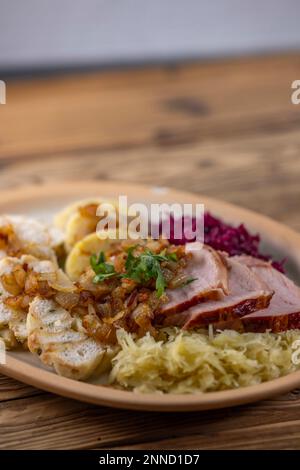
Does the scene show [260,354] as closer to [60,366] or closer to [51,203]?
[60,366]

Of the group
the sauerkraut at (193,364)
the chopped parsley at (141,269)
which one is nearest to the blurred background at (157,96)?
the chopped parsley at (141,269)

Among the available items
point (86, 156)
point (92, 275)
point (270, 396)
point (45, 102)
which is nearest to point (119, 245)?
point (92, 275)

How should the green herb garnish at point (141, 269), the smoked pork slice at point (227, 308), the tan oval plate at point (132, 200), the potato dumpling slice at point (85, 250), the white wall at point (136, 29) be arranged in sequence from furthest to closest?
the white wall at point (136, 29), the potato dumpling slice at point (85, 250), the green herb garnish at point (141, 269), the smoked pork slice at point (227, 308), the tan oval plate at point (132, 200)

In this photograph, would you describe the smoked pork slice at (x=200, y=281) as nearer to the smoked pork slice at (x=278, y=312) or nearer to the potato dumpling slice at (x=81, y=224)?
the smoked pork slice at (x=278, y=312)

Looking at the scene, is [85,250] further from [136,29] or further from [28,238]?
[136,29]

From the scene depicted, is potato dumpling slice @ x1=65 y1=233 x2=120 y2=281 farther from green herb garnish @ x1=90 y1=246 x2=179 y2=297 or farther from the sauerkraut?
the sauerkraut

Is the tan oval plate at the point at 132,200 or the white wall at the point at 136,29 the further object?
the white wall at the point at 136,29

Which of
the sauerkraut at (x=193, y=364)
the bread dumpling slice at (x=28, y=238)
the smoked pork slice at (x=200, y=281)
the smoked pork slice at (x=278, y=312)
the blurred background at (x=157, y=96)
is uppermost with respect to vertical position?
the blurred background at (x=157, y=96)
